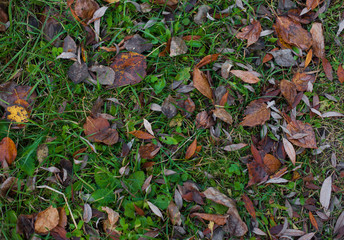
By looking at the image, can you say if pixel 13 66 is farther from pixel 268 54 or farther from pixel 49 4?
pixel 268 54

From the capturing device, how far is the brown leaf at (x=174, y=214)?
2184 mm

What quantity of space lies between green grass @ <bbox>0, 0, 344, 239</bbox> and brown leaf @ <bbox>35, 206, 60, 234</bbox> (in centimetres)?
7

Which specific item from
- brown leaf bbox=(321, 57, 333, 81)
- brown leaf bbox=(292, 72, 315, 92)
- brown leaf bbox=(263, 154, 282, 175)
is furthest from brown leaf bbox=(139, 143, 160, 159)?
brown leaf bbox=(321, 57, 333, 81)

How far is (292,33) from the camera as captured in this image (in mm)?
2531

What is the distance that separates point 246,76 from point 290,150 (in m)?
0.71

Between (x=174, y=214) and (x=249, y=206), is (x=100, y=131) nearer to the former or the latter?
(x=174, y=214)

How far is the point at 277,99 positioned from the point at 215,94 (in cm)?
53

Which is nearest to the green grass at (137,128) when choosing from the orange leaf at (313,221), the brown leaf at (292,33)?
the orange leaf at (313,221)

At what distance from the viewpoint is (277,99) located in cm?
244

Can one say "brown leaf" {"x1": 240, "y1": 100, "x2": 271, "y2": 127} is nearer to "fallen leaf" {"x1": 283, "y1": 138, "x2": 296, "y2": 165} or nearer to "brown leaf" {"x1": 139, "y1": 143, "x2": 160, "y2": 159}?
"fallen leaf" {"x1": 283, "y1": 138, "x2": 296, "y2": 165}

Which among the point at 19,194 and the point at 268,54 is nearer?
the point at 19,194

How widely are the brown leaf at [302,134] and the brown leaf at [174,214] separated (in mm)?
1092

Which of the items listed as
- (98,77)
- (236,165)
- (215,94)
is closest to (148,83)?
(98,77)

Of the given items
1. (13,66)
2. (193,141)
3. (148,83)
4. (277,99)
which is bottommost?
(193,141)
